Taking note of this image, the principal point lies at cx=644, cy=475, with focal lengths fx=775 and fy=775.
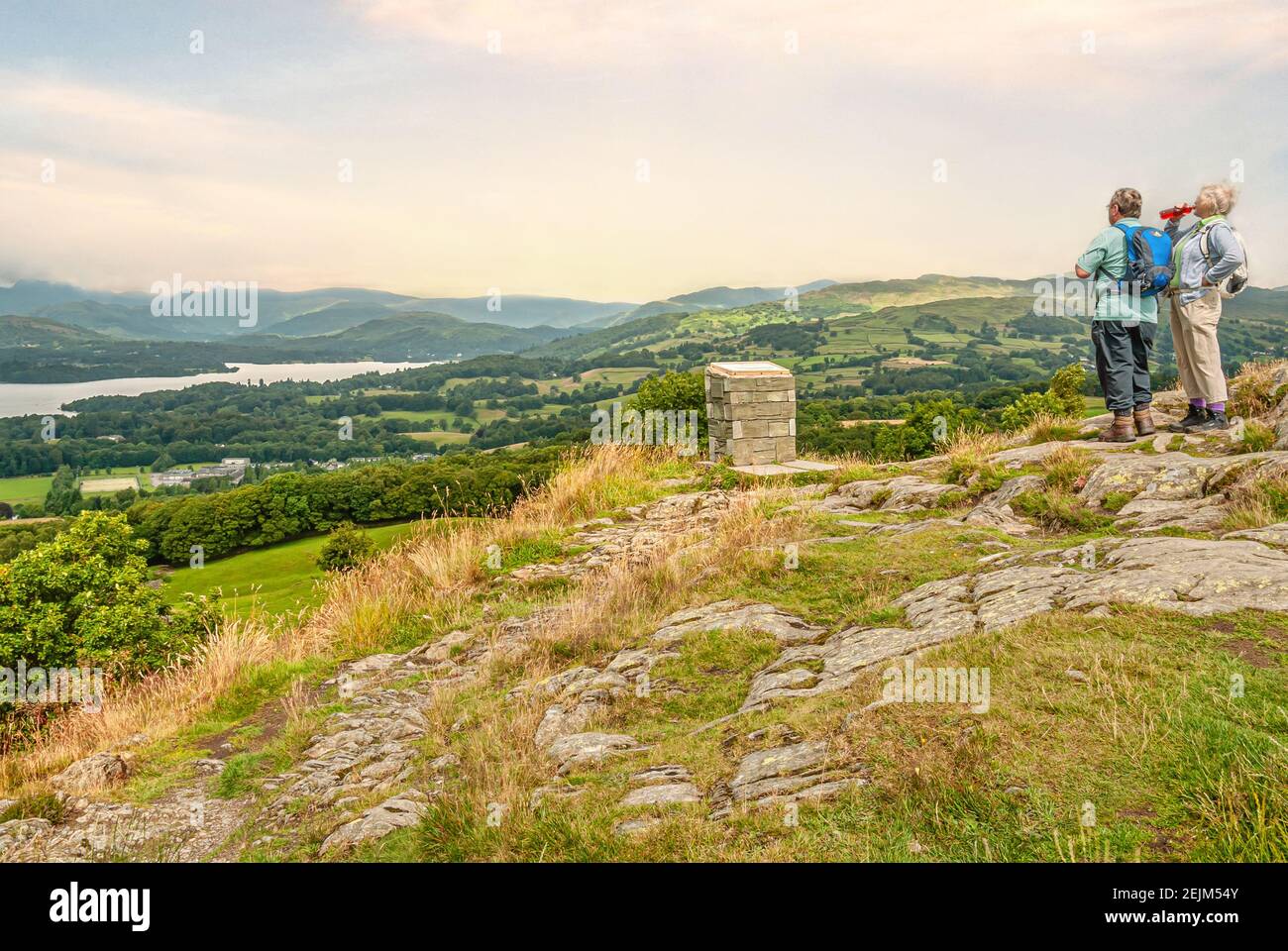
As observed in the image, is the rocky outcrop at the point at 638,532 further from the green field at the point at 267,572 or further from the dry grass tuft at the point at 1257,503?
the green field at the point at 267,572

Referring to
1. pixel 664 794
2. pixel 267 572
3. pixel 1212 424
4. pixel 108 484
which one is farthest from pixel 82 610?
pixel 108 484

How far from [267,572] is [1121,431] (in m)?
55.3

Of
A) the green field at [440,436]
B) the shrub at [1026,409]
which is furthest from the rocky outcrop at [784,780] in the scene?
the green field at [440,436]

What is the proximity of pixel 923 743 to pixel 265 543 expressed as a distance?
2771 inches

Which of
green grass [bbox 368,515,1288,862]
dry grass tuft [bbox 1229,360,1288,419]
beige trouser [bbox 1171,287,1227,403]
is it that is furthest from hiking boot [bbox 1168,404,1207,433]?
green grass [bbox 368,515,1288,862]

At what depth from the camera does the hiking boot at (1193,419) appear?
10.1 metres

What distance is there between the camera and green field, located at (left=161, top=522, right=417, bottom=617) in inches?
1836

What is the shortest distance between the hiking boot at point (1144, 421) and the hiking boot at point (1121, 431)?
0.28ft

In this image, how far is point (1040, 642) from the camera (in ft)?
15.1

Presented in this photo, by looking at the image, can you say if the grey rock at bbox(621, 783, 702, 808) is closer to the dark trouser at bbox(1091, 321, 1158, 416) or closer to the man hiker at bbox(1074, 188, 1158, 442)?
the man hiker at bbox(1074, 188, 1158, 442)

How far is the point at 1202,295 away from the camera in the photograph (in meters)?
9.58

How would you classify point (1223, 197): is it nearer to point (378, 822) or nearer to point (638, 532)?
point (638, 532)
